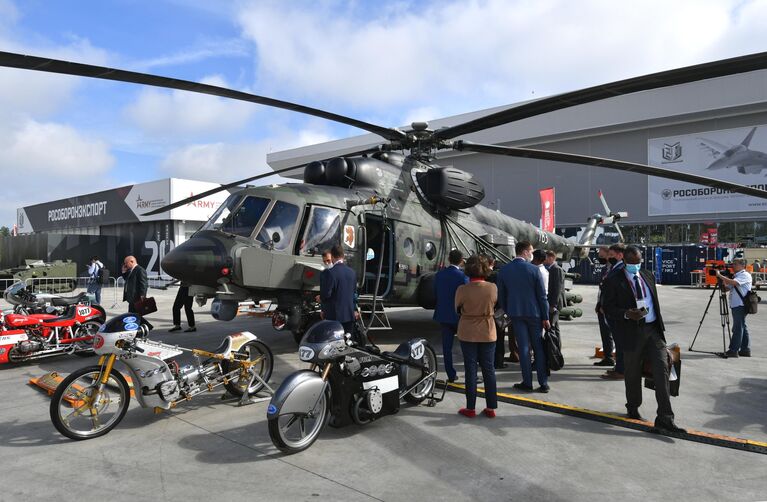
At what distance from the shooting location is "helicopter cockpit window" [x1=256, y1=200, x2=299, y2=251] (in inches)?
275

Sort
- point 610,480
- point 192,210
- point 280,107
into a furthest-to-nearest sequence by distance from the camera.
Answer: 1. point 192,210
2. point 280,107
3. point 610,480

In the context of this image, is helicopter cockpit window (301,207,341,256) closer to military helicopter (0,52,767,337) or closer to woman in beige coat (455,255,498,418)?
military helicopter (0,52,767,337)

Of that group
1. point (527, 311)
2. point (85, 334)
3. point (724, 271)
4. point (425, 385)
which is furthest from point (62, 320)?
point (724, 271)

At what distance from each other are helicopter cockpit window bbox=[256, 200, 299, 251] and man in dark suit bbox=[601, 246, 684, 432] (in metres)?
4.41

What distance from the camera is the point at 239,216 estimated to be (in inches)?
285

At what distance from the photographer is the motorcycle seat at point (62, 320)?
734cm

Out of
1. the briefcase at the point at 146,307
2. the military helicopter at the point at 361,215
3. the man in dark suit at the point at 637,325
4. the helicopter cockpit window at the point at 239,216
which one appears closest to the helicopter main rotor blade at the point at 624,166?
the military helicopter at the point at 361,215

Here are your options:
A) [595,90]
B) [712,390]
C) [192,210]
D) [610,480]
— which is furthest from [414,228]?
[192,210]

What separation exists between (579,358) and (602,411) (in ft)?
9.27

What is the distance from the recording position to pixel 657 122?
107ft

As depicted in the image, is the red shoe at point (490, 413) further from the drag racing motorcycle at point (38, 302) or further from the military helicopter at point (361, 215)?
the drag racing motorcycle at point (38, 302)

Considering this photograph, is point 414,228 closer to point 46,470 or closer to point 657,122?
point 46,470

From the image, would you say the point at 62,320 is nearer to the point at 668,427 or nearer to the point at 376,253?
the point at 376,253

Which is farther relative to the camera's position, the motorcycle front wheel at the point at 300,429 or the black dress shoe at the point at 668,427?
the black dress shoe at the point at 668,427
